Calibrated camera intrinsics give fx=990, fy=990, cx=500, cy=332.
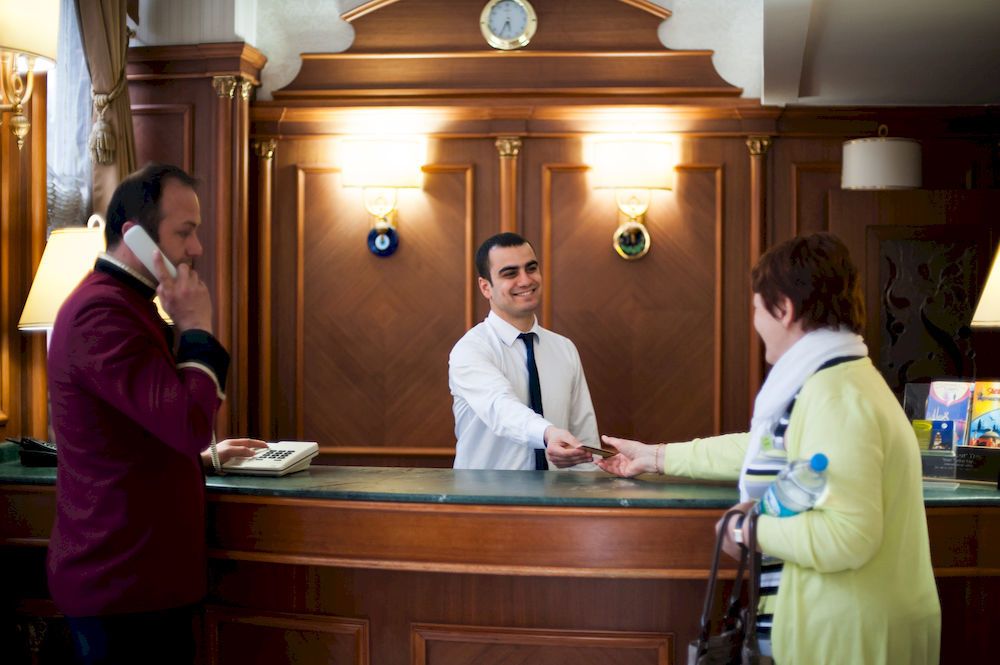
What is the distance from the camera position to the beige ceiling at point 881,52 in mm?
4039

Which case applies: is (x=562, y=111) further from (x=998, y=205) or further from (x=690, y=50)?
(x=998, y=205)

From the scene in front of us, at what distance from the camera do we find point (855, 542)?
5.54ft

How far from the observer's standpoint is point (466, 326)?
16.9 feet

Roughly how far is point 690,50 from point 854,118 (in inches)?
35.7

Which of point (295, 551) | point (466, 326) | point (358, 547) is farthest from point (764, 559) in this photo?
point (466, 326)

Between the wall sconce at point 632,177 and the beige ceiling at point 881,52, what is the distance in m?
0.62

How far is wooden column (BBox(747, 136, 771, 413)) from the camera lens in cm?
503

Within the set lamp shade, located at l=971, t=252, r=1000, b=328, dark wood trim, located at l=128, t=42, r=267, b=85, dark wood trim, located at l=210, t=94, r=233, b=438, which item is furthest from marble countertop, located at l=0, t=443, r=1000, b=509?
dark wood trim, located at l=128, t=42, r=267, b=85

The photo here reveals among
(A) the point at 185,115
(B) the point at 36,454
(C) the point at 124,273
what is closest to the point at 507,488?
(C) the point at 124,273

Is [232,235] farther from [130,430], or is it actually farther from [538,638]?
[538,638]

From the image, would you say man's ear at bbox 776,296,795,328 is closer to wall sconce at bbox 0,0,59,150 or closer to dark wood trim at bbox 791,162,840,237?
wall sconce at bbox 0,0,59,150

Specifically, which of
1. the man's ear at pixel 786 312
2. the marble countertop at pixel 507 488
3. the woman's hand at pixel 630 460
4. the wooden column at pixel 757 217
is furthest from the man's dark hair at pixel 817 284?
the wooden column at pixel 757 217

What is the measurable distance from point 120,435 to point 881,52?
3.77 meters

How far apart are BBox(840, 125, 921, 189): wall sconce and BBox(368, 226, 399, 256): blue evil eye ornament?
2.34 metres
